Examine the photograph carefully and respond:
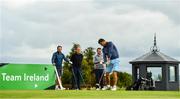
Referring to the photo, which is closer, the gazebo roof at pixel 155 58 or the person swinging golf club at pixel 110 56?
the person swinging golf club at pixel 110 56

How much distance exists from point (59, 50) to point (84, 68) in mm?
43641

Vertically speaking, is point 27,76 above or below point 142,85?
above

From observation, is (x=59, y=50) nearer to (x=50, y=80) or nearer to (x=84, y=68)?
(x=50, y=80)

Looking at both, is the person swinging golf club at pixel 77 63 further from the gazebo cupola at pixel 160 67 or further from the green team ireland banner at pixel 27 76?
the gazebo cupola at pixel 160 67

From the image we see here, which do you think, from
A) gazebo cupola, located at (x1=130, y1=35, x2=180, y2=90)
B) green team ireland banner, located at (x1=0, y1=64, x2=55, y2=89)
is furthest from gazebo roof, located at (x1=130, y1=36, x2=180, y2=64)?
green team ireland banner, located at (x1=0, y1=64, x2=55, y2=89)

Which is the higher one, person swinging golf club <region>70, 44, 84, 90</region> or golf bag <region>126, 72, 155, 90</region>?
person swinging golf club <region>70, 44, 84, 90</region>

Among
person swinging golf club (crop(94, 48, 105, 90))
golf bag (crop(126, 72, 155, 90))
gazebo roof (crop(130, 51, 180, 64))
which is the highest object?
gazebo roof (crop(130, 51, 180, 64))

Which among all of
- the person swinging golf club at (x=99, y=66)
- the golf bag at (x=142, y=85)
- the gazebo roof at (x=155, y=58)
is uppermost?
the gazebo roof at (x=155, y=58)

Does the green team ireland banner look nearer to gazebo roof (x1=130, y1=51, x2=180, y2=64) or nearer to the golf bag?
the golf bag

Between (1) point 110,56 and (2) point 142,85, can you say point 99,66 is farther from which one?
(2) point 142,85

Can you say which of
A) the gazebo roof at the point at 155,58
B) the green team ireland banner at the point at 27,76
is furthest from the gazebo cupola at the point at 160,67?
the green team ireland banner at the point at 27,76

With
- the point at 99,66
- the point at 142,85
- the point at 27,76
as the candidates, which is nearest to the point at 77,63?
the point at 99,66

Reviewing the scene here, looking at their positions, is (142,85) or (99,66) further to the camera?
(142,85)

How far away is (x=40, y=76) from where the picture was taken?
2452 centimetres
